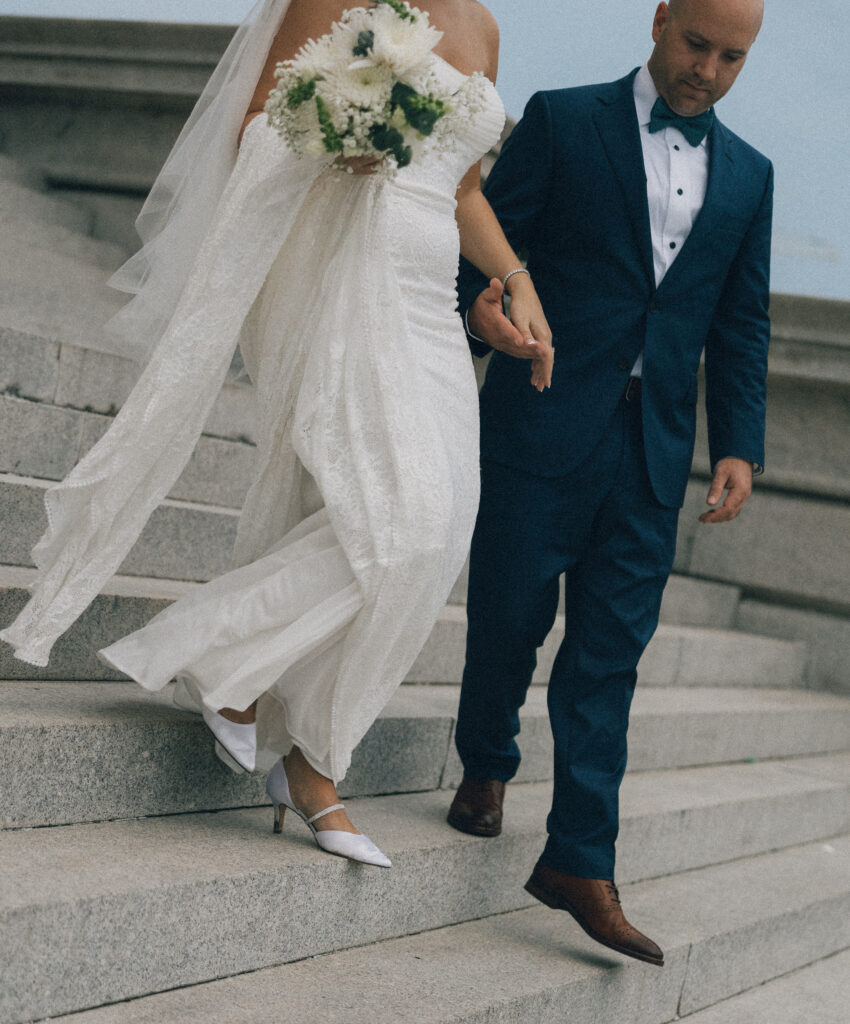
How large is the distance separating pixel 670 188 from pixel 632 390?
0.51 meters

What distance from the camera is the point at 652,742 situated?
4660mm

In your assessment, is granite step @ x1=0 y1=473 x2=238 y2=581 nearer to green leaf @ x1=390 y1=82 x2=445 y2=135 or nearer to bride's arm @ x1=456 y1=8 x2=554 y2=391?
bride's arm @ x1=456 y1=8 x2=554 y2=391

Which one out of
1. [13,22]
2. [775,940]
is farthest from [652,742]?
[13,22]

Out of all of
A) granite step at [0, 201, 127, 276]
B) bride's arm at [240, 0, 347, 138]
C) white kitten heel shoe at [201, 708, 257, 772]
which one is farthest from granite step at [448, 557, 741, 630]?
bride's arm at [240, 0, 347, 138]

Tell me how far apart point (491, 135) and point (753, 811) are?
9.66 ft

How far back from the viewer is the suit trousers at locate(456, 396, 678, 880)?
2928 mm

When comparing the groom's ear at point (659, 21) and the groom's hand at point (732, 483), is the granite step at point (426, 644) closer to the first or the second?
the groom's hand at point (732, 483)

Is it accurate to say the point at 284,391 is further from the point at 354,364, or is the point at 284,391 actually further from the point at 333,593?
the point at 333,593

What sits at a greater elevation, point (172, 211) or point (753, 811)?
point (172, 211)

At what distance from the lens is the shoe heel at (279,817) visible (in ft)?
8.96

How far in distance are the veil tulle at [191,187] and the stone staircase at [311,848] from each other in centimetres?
79

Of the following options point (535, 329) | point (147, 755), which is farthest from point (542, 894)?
point (535, 329)

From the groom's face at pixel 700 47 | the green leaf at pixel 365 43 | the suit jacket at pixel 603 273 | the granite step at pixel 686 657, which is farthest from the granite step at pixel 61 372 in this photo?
the green leaf at pixel 365 43

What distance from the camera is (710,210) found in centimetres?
299
